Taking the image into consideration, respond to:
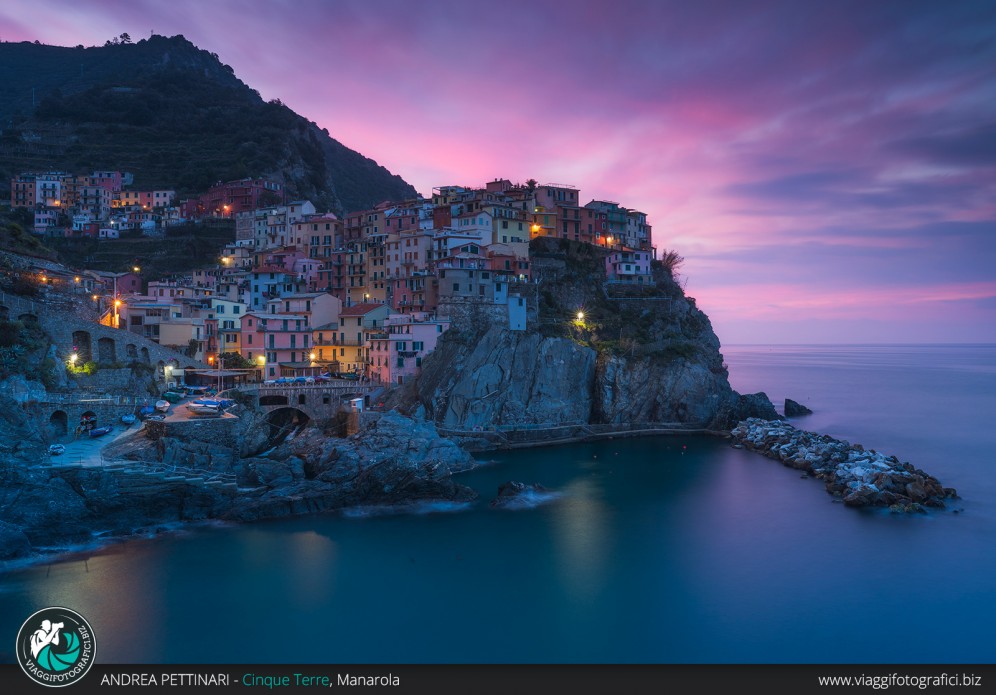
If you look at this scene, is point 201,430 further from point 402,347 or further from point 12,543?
point 402,347

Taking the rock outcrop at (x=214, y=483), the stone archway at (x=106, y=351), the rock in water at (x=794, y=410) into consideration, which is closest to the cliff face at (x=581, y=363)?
the rock outcrop at (x=214, y=483)

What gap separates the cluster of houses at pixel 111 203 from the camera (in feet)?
261

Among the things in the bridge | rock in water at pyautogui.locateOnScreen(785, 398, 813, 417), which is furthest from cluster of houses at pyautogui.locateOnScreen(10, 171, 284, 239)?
rock in water at pyautogui.locateOnScreen(785, 398, 813, 417)

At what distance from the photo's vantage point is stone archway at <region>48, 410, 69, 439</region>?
31.3 meters

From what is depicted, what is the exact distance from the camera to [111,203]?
286ft

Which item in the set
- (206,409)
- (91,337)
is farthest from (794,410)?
(91,337)

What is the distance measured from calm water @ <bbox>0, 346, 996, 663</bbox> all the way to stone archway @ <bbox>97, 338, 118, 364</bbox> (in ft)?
56.7

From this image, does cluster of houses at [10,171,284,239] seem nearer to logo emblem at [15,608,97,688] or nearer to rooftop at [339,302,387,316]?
rooftop at [339,302,387,316]

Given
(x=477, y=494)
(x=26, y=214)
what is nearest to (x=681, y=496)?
(x=477, y=494)

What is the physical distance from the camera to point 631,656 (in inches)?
782

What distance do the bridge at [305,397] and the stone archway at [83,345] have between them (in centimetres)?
869

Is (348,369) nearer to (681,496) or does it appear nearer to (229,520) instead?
(229,520)

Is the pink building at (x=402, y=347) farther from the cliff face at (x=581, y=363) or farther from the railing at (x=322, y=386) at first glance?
the railing at (x=322, y=386)

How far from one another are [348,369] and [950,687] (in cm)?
4408
